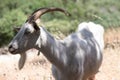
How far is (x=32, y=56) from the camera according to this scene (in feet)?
30.5

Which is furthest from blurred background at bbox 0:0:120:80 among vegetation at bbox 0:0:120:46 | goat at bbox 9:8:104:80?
goat at bbox 9:8:104:80

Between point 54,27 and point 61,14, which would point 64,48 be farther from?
point 61,14

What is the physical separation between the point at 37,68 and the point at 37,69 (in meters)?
0.11

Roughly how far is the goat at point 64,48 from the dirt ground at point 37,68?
1.48 metres

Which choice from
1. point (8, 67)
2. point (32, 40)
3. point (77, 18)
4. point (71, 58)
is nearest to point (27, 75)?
point (8, 67)

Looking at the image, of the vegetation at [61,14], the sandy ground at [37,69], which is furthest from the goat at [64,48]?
the vegetation at [61,14]

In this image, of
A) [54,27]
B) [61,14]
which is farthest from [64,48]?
[61,14]

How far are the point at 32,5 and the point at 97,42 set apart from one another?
6.73 m

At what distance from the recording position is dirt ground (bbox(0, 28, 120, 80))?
7715 millimetres

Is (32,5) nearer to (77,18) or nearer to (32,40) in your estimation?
(77,18)

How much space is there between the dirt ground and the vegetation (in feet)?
5.67

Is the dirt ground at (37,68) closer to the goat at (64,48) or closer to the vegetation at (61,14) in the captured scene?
the goat at (64,48)

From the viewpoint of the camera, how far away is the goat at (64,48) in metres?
4.74

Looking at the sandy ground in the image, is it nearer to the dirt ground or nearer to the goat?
the dirt ground
